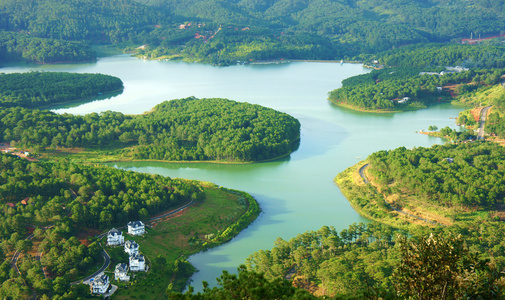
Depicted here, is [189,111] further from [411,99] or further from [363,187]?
[411,99]

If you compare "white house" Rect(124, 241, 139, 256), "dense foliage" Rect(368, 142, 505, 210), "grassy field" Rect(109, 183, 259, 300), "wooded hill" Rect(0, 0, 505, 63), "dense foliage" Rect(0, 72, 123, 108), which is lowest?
"grassy field" Rect(109, 183, 259, 300)

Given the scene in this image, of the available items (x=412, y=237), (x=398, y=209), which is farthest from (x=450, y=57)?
(x=412, y=237)

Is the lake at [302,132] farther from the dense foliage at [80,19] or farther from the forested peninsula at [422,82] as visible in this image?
the dense foliage at [80,19]

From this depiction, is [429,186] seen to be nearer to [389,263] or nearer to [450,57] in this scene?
[389,263]

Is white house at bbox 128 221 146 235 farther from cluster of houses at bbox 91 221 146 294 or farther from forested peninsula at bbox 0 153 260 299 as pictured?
forested peninsula at bbox 0 153 260 299

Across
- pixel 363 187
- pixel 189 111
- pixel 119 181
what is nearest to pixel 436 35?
pixel 189 111

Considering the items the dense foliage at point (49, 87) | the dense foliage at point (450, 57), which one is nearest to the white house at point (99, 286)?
the dense foliage at point (49, 87)

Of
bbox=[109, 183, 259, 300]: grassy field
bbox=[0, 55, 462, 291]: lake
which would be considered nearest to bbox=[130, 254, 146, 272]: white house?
bbox=[109, 183, 259, 300]: grassy field
